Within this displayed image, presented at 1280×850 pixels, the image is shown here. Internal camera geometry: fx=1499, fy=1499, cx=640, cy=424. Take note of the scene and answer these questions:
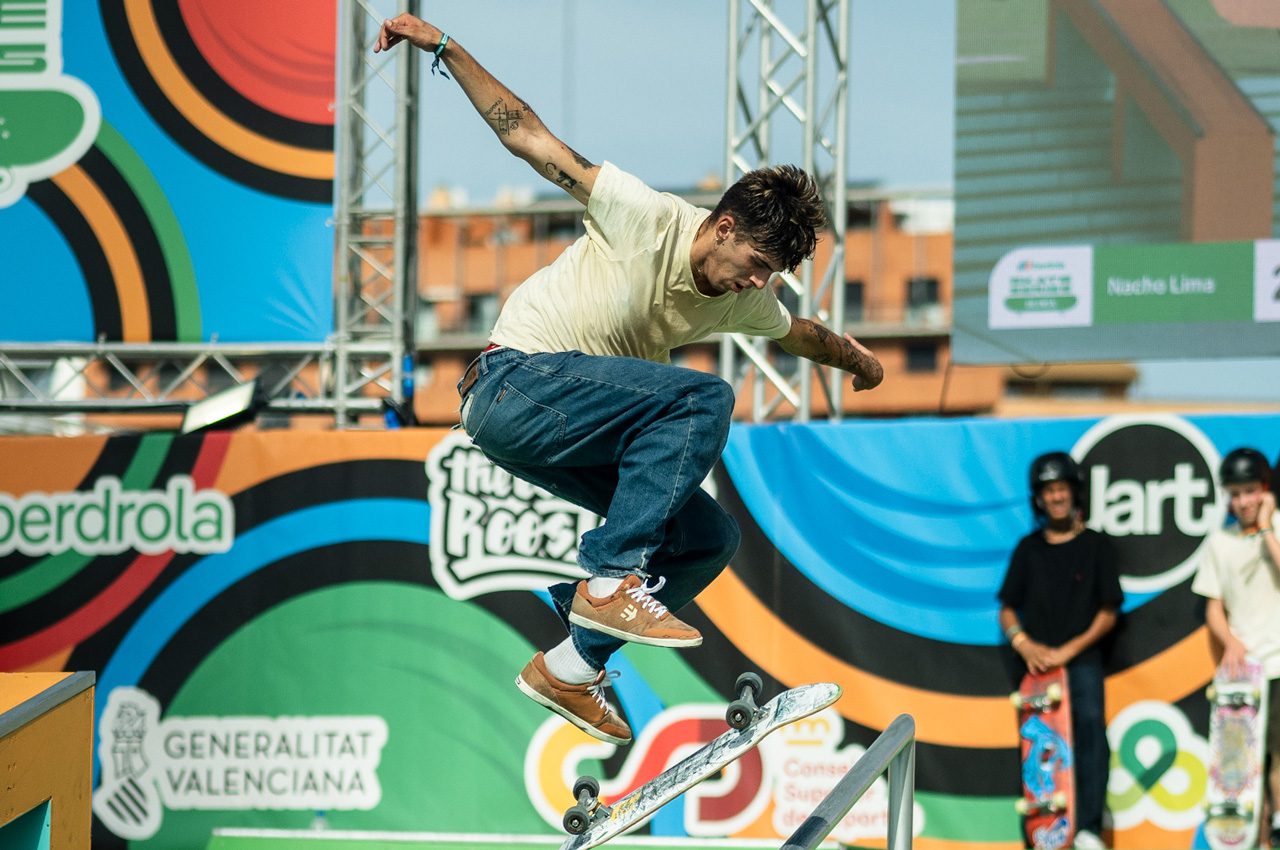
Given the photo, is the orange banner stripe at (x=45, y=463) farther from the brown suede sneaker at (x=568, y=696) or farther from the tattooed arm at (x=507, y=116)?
the tattooed arm at (x=507, y=116)

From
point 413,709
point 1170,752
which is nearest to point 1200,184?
point 1170,752

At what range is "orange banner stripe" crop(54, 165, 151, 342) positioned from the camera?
846 cm

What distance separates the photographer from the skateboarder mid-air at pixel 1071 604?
6.66 meters

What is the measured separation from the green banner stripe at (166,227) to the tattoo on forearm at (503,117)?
5.13m

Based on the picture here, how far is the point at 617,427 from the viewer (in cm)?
390

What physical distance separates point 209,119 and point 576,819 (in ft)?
18.6

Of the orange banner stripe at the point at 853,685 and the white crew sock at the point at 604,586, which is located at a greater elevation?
the white crew sock at the point at 604,586

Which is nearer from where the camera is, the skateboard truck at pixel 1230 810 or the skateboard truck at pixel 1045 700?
the skateboard truck at pixel 1230 810

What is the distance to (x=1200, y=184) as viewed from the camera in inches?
324

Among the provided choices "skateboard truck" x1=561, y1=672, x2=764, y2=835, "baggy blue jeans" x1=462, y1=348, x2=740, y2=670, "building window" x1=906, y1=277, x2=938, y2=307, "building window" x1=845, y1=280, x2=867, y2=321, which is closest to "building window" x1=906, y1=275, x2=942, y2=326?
"building window" x1=906, y1=277, x2=938, y2=307

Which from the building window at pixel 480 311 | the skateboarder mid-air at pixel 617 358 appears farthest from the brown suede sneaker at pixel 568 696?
the building window at pixel 480 311

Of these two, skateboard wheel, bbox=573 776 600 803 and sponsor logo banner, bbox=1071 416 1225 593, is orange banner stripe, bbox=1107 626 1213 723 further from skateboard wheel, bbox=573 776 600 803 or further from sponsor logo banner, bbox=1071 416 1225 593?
skateboard wheel, bbox=573 776 600 803

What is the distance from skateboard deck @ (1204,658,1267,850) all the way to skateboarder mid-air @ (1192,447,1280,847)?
0.04 m

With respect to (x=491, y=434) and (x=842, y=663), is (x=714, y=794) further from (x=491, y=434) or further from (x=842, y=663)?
(x=491, y=434)
